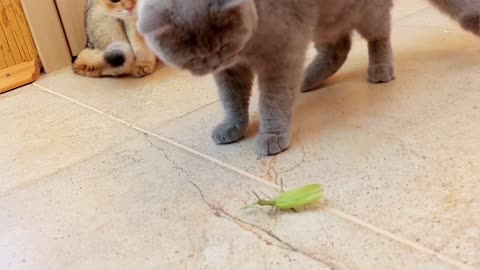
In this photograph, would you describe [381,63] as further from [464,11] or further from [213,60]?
[213,60]

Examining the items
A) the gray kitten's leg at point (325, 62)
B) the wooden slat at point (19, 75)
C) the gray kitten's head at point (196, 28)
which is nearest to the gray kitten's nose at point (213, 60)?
the gray kitten's head at point (196, 28)

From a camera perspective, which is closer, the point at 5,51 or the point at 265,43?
the point at 265,43

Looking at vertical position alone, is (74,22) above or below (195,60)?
below

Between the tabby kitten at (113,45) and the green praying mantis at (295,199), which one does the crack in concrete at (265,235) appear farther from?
the tabby kitten at (113,45)

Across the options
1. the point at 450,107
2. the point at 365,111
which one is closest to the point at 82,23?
the point at 365,111

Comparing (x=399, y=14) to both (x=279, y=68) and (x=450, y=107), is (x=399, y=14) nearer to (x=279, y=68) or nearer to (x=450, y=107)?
(x=450, y=107)

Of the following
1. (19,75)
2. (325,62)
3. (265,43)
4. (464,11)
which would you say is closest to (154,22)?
(265,43)

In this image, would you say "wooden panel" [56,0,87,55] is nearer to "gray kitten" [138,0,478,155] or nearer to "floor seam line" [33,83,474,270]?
"floor seam line" [33,83,474,270]
